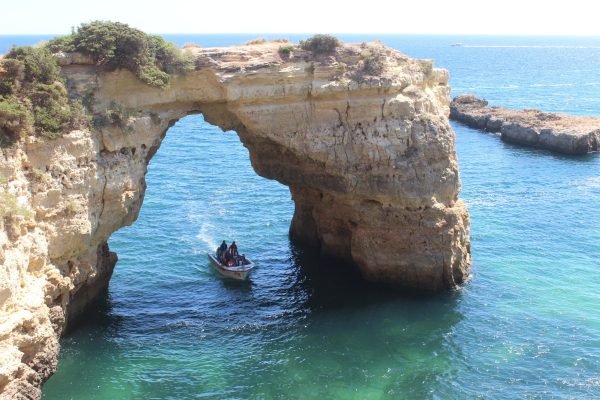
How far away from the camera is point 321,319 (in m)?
30.3

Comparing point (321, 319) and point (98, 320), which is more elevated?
point (321, 319)

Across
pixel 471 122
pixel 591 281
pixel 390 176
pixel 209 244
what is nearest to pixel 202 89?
pixel 390 176

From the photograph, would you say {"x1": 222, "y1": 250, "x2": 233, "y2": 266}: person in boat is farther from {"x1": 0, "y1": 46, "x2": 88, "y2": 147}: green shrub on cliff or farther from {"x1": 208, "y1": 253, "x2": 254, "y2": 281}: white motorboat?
{"x1": 0, "y1": 46, "x2": 88, "y2": 147}: green shrub on cliff

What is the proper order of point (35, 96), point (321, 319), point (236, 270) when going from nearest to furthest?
point (35, 96) < point (321, 319) < point (236, 270)

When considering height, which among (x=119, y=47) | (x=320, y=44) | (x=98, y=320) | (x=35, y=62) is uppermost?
(x=320, y=44)

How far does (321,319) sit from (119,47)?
1503cm

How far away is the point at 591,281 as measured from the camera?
34.9 m

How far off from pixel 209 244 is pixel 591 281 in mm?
21729

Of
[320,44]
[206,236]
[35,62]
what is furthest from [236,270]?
[35,62]

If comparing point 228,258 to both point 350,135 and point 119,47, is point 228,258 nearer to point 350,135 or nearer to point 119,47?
point 350,135

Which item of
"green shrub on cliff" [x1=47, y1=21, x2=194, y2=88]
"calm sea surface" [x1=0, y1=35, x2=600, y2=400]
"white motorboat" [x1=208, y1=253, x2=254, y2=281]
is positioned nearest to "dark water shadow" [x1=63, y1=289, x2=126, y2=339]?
"calm sea surface" [x1=0, y1=35, x2=600, y2=400]

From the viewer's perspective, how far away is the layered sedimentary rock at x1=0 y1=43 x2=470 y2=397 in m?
24.8

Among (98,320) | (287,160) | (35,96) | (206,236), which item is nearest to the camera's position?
(35,96)

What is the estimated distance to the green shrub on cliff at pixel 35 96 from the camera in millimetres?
23844
